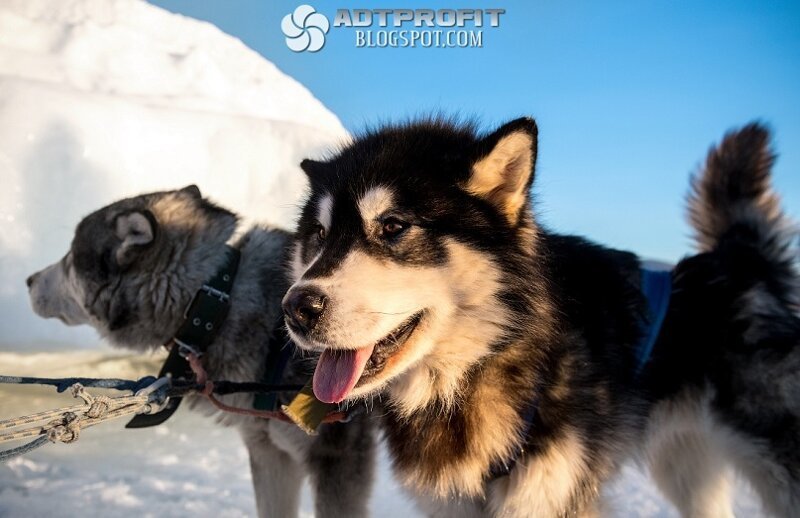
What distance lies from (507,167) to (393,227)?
35 centimetres

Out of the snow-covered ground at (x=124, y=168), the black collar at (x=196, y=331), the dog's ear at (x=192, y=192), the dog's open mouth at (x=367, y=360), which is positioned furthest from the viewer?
the snow-covered ground at (x=124, y=168)

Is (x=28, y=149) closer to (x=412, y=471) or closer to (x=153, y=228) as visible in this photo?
(x=153, y=228)

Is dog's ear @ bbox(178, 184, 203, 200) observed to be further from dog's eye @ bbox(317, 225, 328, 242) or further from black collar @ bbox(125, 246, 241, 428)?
dog's eye @ bbox(317, 225, 328, 242)

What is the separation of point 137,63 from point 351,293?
24.7ft

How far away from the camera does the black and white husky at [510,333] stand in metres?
1.51

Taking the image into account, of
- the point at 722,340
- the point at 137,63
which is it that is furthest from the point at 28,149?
the point at 722,340

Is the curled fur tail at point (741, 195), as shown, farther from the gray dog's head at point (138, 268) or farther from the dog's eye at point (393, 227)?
the gray dog's head at point (138, 268)

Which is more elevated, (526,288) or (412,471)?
(526,288)

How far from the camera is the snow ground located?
306cm

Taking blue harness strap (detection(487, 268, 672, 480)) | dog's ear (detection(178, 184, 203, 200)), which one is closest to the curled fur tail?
blue harness strap (detection(487, 268, 672, 480))

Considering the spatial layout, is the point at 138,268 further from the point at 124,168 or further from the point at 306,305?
the point at 124,168

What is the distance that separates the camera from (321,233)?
1744 mm

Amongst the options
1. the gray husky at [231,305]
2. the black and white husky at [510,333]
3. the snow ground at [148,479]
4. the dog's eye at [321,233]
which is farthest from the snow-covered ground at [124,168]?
the dog's eye at [321,233]

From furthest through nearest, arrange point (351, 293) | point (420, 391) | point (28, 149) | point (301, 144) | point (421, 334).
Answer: point (301, 144), point (28, 149), point (420, 391), point (421, 334), point (351, 293)
